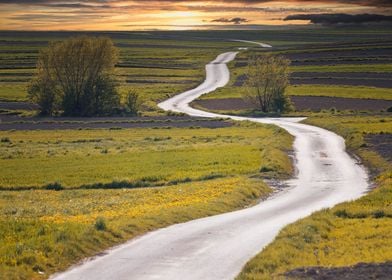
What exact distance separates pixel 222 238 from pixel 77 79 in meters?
77.5

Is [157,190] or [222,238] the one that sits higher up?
[222,238]

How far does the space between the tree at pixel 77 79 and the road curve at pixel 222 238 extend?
54929 millimetres

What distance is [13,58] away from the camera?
184m

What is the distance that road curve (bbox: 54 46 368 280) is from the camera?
60.7ft

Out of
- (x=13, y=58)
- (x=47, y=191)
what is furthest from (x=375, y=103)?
(x=13, y=58)

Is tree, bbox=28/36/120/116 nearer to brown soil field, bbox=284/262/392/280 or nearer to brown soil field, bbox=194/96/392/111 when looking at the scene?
brown soil field, bbox=194/96/392/111

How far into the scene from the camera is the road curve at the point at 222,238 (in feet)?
60.7

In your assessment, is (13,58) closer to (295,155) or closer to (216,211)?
(295,155)

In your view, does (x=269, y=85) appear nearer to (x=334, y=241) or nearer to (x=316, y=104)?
(x=316, y=104)

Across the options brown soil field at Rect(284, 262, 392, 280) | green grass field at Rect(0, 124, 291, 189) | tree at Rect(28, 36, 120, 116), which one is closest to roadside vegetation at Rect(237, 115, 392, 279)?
brown soil field at Rect(284, 262, 392, 280)

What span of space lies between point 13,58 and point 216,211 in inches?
6376

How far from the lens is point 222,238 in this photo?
901 inches

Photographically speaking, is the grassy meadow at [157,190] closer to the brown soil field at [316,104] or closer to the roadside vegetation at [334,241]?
the roadside vegetation at [334,241]

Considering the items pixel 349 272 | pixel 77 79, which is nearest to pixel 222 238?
pixel 349 272
